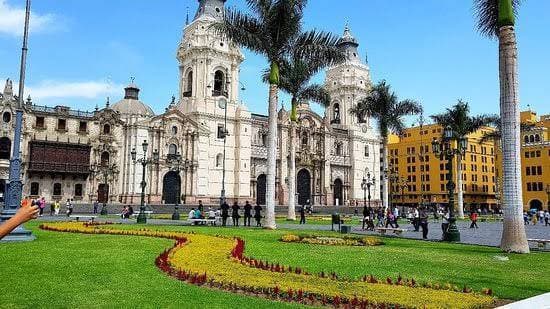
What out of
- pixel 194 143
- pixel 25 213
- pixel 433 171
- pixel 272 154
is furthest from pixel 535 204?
pixel 25 213

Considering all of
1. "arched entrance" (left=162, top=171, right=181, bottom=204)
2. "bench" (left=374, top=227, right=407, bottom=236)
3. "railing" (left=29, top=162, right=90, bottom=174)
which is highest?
"railing" (left=29, top=162, right=90, bottom=174)

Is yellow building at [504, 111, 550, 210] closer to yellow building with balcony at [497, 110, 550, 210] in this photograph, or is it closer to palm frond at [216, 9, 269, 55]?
yellow building with balcony at [497, 110, 550, 210]

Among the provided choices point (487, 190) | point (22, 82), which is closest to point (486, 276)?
point (22, 82)

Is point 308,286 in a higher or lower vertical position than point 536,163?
lower

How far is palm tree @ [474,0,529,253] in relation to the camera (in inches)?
606

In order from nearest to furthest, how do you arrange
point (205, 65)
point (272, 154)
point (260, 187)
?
point (272, 154), point (205, 65), point (260, 187)

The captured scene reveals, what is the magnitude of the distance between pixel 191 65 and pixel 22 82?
4636 centimetres

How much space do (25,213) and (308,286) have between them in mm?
5254

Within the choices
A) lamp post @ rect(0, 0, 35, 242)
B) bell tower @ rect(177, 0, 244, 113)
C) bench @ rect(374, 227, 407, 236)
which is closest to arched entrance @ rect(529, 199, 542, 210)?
bell tower @ rect(177, 0, 244, 113)

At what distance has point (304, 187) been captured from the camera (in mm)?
69875

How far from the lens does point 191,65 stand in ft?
202

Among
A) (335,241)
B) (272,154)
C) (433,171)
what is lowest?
(335,241)

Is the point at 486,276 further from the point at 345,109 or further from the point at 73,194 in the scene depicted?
the point at 345,109

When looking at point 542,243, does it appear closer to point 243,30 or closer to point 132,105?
point 243,30
